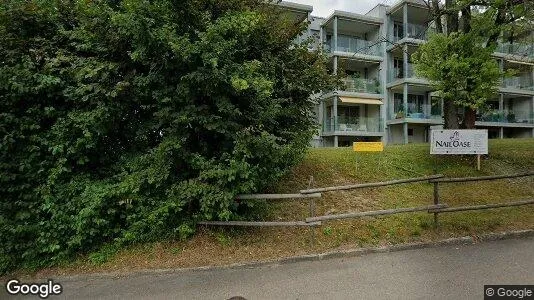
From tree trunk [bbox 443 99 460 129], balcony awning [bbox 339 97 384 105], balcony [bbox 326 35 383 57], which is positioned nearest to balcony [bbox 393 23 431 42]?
balcony [bbox 326 35 383 57]

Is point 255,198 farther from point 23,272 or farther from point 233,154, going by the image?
point 23,272

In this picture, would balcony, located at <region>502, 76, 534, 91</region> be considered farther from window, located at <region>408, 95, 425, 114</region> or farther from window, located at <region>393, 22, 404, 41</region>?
window, located at <region>393, 22, 404, 41</region>

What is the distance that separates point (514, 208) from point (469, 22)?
5.80 m

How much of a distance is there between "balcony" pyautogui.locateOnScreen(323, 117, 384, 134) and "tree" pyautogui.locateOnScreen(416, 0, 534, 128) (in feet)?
39.8

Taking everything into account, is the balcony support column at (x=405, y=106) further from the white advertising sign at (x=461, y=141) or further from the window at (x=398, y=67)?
the white advertising sign at (x=461, y=141)

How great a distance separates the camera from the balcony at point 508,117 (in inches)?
1010

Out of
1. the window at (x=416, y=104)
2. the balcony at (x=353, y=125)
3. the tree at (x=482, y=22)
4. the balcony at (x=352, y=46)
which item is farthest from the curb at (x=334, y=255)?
the window at (x=416, y=104)

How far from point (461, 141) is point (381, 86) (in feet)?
57.2

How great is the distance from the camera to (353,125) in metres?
23.4

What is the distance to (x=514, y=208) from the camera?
22.9 ft

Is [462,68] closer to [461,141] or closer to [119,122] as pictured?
[461,141]

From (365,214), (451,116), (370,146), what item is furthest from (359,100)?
(365,214)

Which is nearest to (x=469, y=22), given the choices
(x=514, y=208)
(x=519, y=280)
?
(x=514, y=208)

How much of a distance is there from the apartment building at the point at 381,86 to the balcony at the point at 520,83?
488 millimetres
